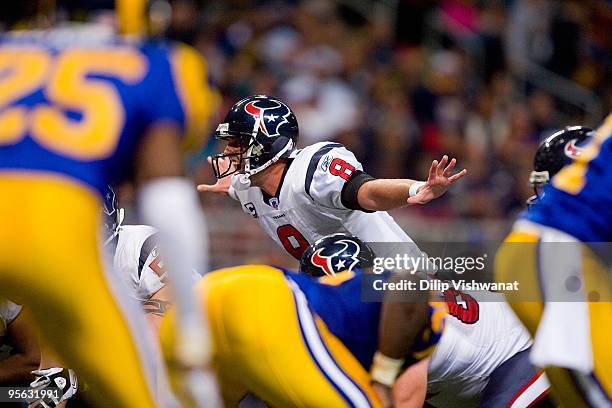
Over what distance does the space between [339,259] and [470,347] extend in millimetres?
682

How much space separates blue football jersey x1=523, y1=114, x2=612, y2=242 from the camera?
138 inches

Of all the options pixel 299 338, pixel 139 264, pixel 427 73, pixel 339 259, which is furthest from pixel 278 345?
pixel 427 73

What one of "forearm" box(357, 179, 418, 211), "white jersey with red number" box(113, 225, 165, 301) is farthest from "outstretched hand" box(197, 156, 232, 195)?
"forearm" box(357, 179, 418, 211)

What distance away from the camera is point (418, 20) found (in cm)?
1344

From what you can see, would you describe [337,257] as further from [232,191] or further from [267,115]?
[232,191]

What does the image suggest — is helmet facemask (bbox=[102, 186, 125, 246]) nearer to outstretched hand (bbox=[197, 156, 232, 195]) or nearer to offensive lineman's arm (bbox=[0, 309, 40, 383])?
offensive lineman's arm (bbox=[0, 309, 40, 383])

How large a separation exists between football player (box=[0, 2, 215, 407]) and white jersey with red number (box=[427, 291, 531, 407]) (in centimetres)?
173

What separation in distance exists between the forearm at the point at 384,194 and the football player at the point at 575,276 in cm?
160

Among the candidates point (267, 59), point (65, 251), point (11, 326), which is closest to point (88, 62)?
point (65, 251)

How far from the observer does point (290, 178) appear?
5859mm

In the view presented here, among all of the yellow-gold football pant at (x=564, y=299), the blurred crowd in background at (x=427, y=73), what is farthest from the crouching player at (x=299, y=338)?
the blurred crowd in background at (x=427, y=73)

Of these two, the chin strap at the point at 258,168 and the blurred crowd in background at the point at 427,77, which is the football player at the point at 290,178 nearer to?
the chin strap at the point at 258,168

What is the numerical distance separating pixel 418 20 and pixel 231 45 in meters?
2.30

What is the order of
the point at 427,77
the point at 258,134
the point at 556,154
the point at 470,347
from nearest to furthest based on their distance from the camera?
1. the point at 470,347
2. the point at 556,154
3. the point at 258,134
4. the point at 427,77
